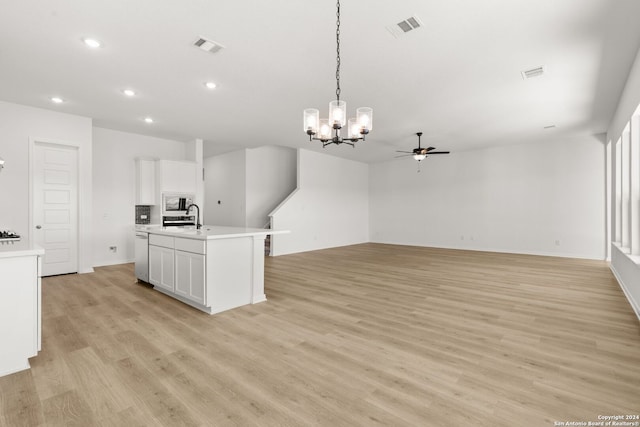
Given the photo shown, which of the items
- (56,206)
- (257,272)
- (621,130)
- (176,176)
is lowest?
(257,272)

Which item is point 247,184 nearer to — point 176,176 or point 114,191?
point 176,176

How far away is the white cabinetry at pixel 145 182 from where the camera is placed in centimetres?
687

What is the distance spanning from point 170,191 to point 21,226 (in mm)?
2585

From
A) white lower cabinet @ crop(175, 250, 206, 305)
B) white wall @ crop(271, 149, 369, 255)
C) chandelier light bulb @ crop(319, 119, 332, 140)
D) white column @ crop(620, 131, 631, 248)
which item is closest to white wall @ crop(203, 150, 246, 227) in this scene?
white wall @ crop(271, 149, 369, 255)

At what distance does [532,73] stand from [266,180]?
761 cm

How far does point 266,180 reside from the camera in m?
9.99

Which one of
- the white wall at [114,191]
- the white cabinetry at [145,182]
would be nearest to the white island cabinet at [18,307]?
the white wall at [114,191]

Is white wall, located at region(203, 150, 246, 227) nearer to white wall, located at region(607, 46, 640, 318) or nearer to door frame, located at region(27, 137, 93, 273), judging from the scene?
door frame, located at region(27, 137, 93, 273)

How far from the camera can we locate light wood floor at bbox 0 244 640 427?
186cm

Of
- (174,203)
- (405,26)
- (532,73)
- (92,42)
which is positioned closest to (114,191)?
(174,203)

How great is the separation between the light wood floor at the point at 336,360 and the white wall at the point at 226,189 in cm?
512

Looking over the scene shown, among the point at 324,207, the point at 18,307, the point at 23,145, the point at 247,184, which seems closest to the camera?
the point at 18,307

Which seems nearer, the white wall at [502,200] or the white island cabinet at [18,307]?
the white island cabinet at [18,307]

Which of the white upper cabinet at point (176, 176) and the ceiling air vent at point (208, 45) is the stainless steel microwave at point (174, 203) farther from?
the ceiling air vent at point (208, 45)
